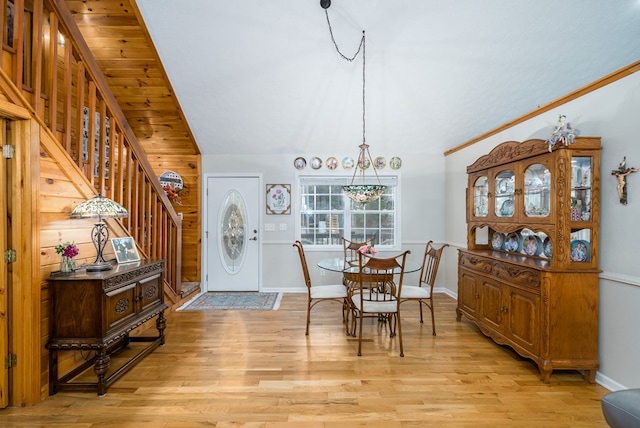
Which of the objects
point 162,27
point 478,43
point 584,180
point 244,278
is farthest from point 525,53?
point 244,278

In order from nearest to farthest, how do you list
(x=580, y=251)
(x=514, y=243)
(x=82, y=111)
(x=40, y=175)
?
(x=40, y=175) → (x=580, y=251) → (x=82, y=111) → (x=514, y=243)

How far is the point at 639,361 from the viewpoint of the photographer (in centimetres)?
219

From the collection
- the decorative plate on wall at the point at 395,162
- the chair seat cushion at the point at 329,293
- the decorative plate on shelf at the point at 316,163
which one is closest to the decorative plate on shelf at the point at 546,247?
the chair seat cushion at the point at 329,293

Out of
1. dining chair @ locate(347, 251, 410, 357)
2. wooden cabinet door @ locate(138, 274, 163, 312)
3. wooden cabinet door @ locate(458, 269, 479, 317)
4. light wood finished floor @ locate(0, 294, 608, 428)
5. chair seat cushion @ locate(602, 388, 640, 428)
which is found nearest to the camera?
chair seat cushion @ locate(602, 388, 640, 428)

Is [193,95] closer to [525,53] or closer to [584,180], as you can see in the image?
[525,53]

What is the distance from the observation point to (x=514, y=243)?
339 cm

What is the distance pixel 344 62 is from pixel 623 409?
145 inches

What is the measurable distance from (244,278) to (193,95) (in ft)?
9.37

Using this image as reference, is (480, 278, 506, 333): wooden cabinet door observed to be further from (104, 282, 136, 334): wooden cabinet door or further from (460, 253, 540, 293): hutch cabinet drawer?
(104, 282, 136, 334): wooden cabinet door

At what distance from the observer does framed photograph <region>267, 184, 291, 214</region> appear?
517 cm

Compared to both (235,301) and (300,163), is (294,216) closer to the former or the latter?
(300,163)

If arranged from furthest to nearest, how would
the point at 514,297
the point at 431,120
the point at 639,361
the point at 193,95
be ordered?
the point at 431,120 → the point at 193,95 → the point at 514,297 → the point at 639,361

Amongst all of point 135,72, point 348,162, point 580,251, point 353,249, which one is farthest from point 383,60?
point 135,72

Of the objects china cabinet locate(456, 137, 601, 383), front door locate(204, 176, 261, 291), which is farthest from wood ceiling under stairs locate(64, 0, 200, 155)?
china cabinet locate(456, 137, 601, 383)
